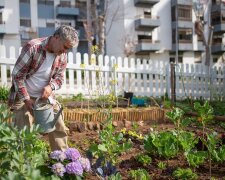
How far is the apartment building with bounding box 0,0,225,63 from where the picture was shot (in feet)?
106

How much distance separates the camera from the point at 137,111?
5.67 metres

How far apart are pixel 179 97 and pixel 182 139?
7580mm

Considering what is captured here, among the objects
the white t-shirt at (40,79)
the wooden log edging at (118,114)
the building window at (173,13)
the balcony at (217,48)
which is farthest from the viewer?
the balcony at (217,48)

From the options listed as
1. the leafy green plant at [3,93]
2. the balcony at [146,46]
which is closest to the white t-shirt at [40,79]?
the leafy green plant at [3,93]

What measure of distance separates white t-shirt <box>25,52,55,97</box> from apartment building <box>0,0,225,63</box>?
28.2m

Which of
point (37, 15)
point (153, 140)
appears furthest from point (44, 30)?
point (153, 140)

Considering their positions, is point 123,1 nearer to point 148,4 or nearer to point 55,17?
point 148,4

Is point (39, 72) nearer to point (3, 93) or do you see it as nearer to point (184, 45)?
point (3, 93)

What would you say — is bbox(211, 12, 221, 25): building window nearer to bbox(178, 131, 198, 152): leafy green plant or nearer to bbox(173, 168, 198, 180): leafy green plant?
bbox(178, 131, 198, 152): leafy green plant

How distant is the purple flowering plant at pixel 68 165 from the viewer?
1822 millimetres

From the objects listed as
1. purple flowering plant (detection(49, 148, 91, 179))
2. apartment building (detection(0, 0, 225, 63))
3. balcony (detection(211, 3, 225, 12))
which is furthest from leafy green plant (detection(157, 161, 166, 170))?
balcony (detection(211, 3, 225, 12))

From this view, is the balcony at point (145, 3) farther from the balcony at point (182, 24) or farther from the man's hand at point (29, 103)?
the man's hand at point (29, 103)

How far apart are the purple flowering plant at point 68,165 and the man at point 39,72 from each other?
39.5 inches

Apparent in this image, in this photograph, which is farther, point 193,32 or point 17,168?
point 193,32
